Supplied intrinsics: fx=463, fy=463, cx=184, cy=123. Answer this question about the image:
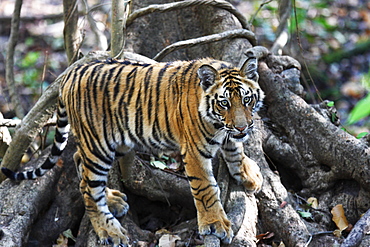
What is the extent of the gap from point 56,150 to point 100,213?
2.46 ft

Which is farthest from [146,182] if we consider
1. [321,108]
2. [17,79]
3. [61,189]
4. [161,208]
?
[17,79]

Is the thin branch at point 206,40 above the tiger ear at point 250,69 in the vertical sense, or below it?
below

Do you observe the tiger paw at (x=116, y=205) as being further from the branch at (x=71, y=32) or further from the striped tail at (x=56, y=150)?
the branch at (x=71, y=32)

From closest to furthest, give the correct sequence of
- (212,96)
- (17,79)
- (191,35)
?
(212,96) < (191,35) < (17,79)

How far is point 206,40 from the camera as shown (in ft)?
15.3

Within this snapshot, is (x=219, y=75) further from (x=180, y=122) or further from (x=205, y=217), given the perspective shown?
(x=205, y=217)

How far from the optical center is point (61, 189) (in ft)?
15.6

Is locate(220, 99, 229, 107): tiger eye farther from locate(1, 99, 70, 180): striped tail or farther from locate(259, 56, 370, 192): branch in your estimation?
locate(1, 99, 70, 180): striped tail

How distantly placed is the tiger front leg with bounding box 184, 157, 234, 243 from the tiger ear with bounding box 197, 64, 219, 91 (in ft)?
2.06

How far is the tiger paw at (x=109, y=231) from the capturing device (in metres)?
4.04

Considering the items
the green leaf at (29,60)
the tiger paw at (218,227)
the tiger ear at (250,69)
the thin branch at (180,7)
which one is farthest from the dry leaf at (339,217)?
the green leaf at (29,60)

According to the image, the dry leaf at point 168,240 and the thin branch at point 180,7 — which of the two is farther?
the thin branch at point 180,7

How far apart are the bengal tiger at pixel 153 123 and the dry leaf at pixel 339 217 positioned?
0.75 metres

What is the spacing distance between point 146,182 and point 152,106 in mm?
1002
